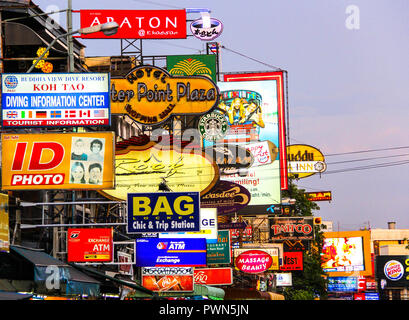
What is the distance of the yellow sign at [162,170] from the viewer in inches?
1291

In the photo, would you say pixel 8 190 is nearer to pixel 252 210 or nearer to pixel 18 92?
pixel 18 92

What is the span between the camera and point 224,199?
40.2 m

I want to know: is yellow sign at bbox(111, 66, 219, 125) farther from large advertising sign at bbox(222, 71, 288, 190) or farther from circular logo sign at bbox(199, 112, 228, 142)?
large advertising sign at bbox(222, 71, 288, 190)

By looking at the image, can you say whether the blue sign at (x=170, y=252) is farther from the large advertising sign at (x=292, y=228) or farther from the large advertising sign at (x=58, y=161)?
the large advertising sign at (x=292, y=228)

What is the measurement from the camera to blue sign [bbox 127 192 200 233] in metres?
28.7

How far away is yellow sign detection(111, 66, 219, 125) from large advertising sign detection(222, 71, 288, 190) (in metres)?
16.9

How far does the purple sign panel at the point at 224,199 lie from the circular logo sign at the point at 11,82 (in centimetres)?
1404

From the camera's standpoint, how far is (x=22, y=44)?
31.4 meters

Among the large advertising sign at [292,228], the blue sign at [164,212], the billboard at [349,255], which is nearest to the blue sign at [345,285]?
→ the billboard at [349,255]

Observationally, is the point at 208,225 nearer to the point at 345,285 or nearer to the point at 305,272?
the point at 305,272

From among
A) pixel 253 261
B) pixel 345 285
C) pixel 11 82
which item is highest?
pixel 11 82


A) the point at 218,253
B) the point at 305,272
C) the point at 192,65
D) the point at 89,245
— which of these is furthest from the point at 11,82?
the point at 305,272

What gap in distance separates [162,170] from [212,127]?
51.6 ft
